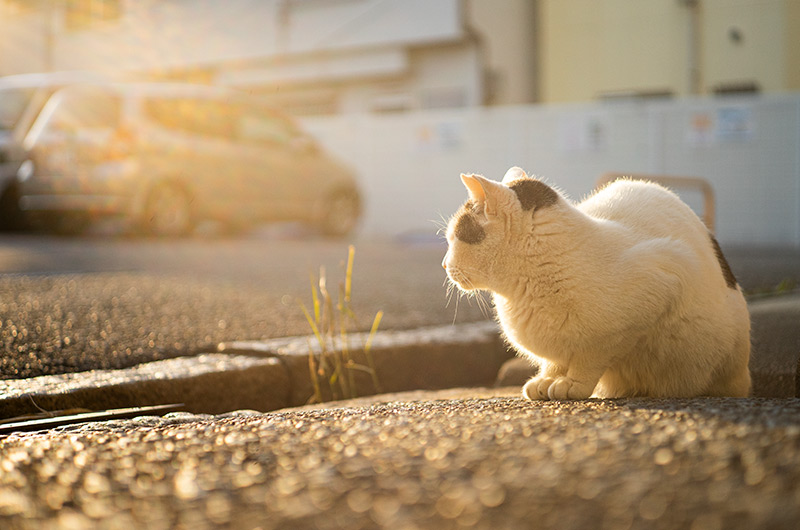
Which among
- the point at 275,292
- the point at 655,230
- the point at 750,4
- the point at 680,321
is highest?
the point at 750,4

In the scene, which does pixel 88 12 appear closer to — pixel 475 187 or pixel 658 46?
pixel 658 46

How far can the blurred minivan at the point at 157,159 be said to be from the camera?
8570 mm

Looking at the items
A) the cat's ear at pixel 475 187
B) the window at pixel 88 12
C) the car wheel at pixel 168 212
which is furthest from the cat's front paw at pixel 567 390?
the window at pixel 88 12

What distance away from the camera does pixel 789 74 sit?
13.9 meters

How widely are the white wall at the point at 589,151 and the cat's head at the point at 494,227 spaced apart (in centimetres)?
882

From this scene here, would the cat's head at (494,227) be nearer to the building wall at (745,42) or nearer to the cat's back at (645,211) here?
the cat's back at (645,211)

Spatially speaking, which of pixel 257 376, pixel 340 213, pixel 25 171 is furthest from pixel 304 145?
pixel 257 376

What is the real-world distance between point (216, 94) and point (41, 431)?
8.45 m

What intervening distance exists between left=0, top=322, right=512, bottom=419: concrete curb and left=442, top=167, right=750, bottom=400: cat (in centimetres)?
83

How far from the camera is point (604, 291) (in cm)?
197

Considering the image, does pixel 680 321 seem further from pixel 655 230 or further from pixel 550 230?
pixel 550 230

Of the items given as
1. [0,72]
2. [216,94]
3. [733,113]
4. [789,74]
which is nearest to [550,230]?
[216,94]

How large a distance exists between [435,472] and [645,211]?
4.25 ft

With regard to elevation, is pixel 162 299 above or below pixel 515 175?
below
